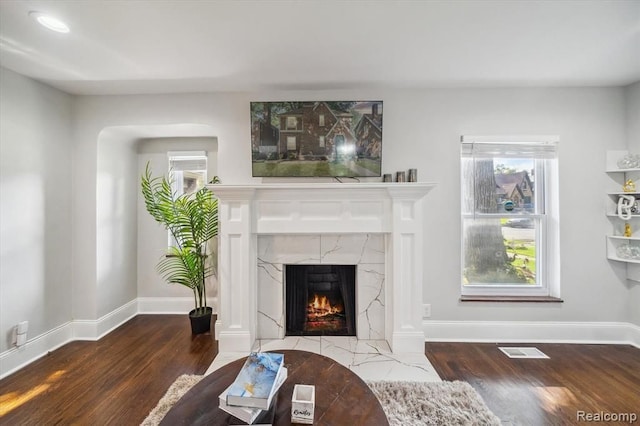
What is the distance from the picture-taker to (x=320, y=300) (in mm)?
2850

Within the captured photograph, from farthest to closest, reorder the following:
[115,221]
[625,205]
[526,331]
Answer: [115,221] → [526,331] → [625,205]

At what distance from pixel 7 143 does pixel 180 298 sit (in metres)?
2.15

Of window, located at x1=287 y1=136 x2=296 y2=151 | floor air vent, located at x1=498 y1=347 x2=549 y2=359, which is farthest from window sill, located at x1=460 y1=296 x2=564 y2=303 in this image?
window, located at x1=287 y1=136 x2=296 y2=151

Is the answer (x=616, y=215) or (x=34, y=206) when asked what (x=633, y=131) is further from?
(x=34, y=206)

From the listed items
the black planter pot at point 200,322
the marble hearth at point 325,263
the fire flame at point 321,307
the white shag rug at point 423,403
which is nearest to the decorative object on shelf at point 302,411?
the white shag rug at point 423,403

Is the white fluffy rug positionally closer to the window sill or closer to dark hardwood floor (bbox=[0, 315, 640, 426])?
dark hardwood floor (bbox=[0, 315, 640, 426])

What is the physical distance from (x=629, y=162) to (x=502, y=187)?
107 cm

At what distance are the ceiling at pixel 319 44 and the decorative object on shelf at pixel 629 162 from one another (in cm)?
71

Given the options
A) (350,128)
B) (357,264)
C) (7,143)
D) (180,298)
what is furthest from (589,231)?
(7,143)

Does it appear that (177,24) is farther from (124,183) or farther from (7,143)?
(124,183)

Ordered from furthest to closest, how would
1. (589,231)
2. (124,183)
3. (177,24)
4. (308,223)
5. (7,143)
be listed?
(124,183)
(589,231)
(308,223)
(7,143)
(177,24)

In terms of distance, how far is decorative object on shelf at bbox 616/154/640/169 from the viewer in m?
2.53

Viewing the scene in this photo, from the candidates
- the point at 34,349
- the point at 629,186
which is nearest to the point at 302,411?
the point at 34,349

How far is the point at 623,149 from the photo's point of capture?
265 centimetres
